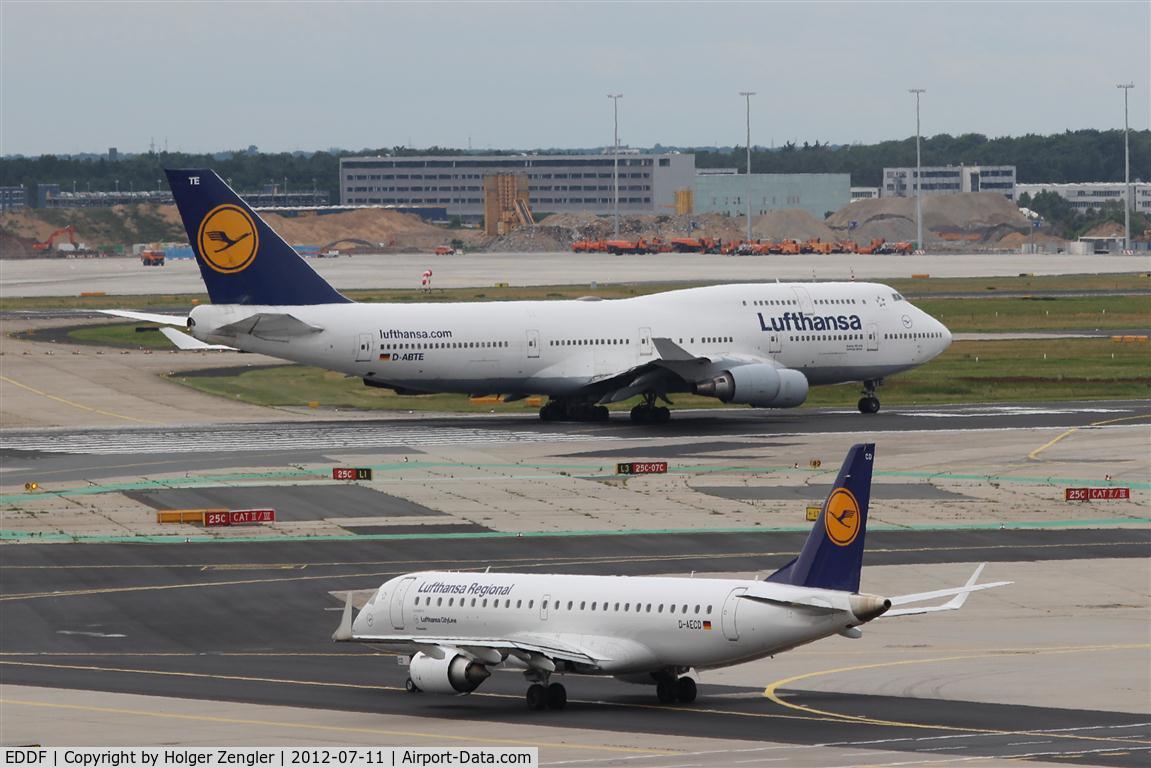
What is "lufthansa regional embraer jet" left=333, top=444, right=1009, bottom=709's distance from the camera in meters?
36.0

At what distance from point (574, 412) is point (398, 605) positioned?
46423mm

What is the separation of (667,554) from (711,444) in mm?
22141

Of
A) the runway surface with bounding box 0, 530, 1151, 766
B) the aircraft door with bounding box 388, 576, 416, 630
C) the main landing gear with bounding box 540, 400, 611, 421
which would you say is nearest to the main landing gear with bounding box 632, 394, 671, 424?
the main landing gear with bounding box 540, 400, 611, 421

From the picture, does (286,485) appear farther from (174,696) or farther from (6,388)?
(6,388)

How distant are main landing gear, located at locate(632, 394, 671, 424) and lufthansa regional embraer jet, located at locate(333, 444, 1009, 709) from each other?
44.7m

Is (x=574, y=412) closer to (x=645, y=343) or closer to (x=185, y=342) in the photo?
(x=645, y=343)

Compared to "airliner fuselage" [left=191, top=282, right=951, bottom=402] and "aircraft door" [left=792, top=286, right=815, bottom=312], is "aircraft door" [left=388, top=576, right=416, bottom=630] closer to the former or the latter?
"airliner fuselage" [left=191, top=282, right=951, bottom=402]

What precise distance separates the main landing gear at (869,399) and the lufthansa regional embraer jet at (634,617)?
50220 millimetres

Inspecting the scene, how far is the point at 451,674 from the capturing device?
3812 cm

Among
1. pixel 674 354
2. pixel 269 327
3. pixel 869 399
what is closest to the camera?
pixel 269 327

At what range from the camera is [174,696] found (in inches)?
1570

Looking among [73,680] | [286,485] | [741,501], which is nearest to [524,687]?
[73,680]

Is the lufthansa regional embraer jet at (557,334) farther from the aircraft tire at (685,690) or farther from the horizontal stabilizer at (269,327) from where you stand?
the aircraft tire at (685,690)

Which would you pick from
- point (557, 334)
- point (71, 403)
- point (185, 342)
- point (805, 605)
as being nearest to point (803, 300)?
point (557, 334)
